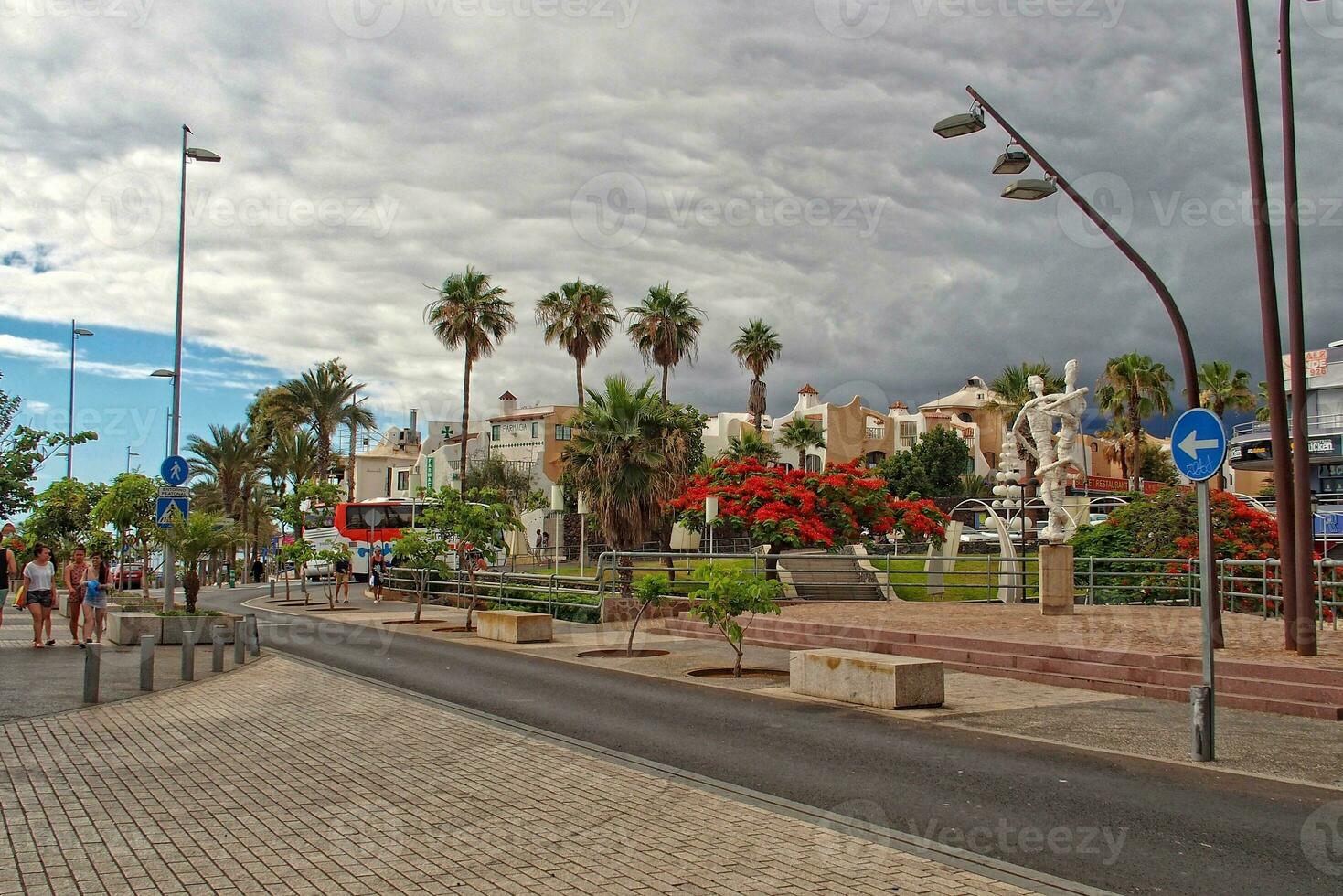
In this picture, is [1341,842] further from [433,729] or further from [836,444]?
[836,444]

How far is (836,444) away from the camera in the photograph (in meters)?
80.0

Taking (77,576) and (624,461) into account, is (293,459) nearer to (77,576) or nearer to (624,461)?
(624,461)

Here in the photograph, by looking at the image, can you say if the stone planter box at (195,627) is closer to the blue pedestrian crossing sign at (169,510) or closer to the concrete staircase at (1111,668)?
the blue pedestrian crossing sign at (169,510)

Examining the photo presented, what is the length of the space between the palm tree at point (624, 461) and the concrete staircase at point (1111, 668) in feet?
33.0

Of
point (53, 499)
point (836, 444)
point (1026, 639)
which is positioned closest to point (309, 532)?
point (53, 499)

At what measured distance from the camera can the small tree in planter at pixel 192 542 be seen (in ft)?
67.2

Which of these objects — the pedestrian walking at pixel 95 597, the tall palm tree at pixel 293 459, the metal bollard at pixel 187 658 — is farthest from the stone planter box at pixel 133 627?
the tall palm tree at pixel 293 459

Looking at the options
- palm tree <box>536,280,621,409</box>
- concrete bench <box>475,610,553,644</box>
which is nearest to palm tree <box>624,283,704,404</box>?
palm tree <box>536,280,621,409</box>

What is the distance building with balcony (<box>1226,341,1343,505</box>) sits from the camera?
50688mm

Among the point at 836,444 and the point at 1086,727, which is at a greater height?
the point at 836,444

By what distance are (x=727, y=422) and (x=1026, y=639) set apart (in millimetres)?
65194

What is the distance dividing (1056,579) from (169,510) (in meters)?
16.8

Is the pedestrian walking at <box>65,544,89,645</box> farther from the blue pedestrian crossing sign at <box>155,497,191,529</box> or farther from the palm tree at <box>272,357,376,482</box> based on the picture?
the palm tree at <box>272,357,376,482</box>

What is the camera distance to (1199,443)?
31.0 feet
